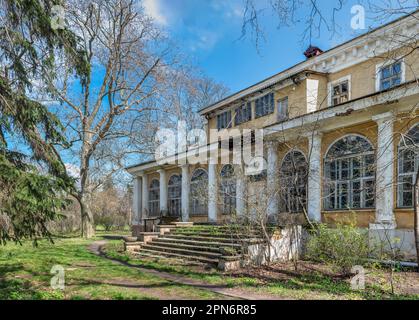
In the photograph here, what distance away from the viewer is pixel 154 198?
27.9 m

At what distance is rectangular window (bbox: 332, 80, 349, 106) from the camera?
16.6m

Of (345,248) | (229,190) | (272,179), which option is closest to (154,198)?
(229,190)

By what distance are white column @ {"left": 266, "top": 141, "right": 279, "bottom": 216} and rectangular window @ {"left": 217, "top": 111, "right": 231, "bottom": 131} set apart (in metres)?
7.84

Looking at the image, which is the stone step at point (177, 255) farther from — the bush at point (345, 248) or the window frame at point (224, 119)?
the window frame at point (224, 119)

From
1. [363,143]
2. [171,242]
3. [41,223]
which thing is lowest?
[171,242]

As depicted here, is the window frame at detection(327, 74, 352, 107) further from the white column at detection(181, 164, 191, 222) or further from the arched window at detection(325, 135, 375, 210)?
the white column at detection(181, 164, 191, 222)

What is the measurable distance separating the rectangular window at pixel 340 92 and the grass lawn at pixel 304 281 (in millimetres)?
8917

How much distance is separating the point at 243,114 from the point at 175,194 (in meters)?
7.88

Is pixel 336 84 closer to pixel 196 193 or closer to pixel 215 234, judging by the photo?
pixel 215 234

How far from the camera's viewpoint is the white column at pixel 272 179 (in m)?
11.7
